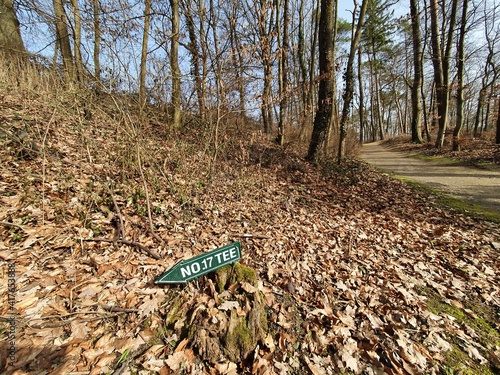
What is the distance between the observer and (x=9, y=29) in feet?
18.6

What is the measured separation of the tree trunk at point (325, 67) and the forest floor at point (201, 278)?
11.8ft

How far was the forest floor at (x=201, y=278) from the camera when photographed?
5.71 feet

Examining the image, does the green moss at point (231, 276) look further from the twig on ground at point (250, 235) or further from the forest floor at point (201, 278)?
the twig on ground at point (250, 235)

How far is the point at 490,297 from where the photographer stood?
2.62 m

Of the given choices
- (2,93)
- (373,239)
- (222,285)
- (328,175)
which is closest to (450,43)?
(328,175)

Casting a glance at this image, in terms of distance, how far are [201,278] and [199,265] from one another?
39 cm

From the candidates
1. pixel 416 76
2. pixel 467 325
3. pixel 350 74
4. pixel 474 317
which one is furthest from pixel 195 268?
pixel 416 76

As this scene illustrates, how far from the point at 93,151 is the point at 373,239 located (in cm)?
544

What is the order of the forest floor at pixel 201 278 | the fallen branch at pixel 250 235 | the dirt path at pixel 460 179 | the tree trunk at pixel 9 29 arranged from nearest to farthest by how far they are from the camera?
the forest floor at pixel 201 278
the fallen branch at pixel 250 235
the dirt path at pixel 460 179
the tree trunk at pixel 9 29

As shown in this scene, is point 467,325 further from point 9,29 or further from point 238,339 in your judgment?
point 9,29

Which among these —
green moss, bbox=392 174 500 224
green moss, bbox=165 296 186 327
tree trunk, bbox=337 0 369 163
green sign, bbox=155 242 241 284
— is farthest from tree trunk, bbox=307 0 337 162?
green moss, bbox=165 296 186 327

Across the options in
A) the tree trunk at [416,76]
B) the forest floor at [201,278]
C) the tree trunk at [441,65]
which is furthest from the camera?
the tree trunk at [416,76]

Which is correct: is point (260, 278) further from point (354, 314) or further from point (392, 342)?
point (392, 342)

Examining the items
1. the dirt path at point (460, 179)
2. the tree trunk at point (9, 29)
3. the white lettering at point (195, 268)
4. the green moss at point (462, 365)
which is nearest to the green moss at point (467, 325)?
the green moss at point (462, 365)
